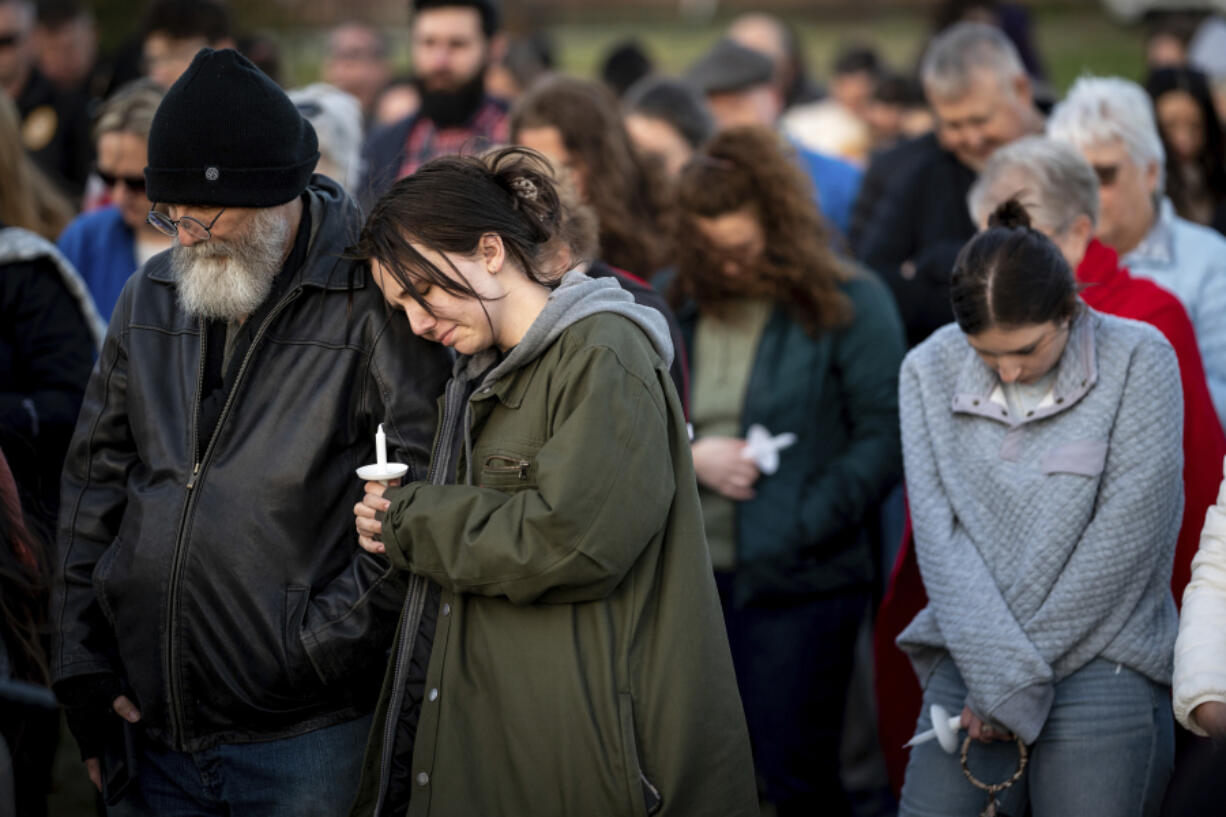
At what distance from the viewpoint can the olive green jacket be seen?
270 centimetres

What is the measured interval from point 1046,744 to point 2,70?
6.40 m

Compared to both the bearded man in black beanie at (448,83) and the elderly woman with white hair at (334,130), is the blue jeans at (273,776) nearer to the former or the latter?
the elderly woman with white hair at (334,130)

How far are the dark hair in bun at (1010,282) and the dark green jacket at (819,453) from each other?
3.45 ft

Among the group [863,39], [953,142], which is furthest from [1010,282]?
[863,39]

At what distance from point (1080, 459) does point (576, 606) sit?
1258mm

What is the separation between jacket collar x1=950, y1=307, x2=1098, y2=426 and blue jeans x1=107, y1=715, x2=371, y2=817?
1.58m

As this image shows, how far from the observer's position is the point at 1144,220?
4.52m

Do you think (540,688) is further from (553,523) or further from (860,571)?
(860,571)

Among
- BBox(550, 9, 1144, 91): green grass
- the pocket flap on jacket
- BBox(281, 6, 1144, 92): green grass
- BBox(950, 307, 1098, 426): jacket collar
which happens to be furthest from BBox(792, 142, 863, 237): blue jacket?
BBox(550, 9, 1144, 91): green grass

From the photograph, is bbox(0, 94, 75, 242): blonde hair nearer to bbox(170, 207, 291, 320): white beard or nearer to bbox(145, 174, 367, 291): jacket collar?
bbox(145, 174, 367, 291): jacket collar

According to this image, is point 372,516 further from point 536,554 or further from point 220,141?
point 220,141

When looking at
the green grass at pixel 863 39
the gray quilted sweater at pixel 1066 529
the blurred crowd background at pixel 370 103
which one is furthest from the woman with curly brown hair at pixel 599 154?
the green grass at pixel 863 39

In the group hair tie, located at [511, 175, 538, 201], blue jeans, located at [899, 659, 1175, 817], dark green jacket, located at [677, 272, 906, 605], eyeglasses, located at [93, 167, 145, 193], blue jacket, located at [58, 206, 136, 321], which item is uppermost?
hair tie, located at [511, 175, 538, 201]

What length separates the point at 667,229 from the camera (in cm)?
470
